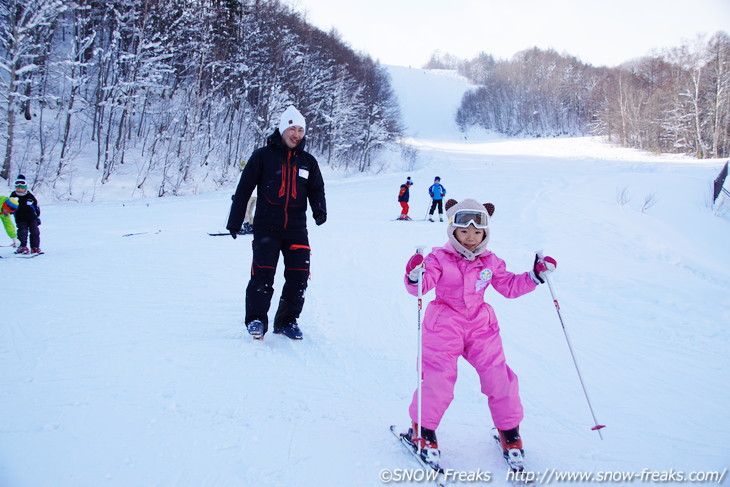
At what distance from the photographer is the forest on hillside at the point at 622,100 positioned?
31.1m

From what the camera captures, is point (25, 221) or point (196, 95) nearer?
point (25, 221)

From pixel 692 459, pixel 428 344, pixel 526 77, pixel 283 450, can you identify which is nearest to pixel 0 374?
pixel 283 450

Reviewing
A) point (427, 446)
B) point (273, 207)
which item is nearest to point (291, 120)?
point (273, 207)

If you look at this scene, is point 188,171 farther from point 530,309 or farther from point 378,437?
point 378,437

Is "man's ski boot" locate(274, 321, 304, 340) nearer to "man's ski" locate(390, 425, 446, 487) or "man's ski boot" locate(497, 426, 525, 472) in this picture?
"man's ski" locate(390, 425, 446, 487)

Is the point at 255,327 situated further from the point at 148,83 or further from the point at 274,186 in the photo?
the point at 148,83

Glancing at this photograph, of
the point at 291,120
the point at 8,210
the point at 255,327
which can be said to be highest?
the point at 291,120

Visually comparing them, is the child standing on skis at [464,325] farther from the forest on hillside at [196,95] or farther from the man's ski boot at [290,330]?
the forest on hillside at [196,95]

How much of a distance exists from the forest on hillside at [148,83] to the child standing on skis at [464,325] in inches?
719

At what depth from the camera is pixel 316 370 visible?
3.29 metres

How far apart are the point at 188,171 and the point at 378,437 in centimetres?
2083

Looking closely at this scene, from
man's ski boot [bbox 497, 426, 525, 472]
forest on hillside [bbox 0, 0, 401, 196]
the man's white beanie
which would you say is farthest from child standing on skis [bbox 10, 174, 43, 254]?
forest on hillside [bbox 0, 0, 401, 196]

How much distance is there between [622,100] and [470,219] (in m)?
53.4

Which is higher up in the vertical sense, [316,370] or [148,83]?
[148,83]
